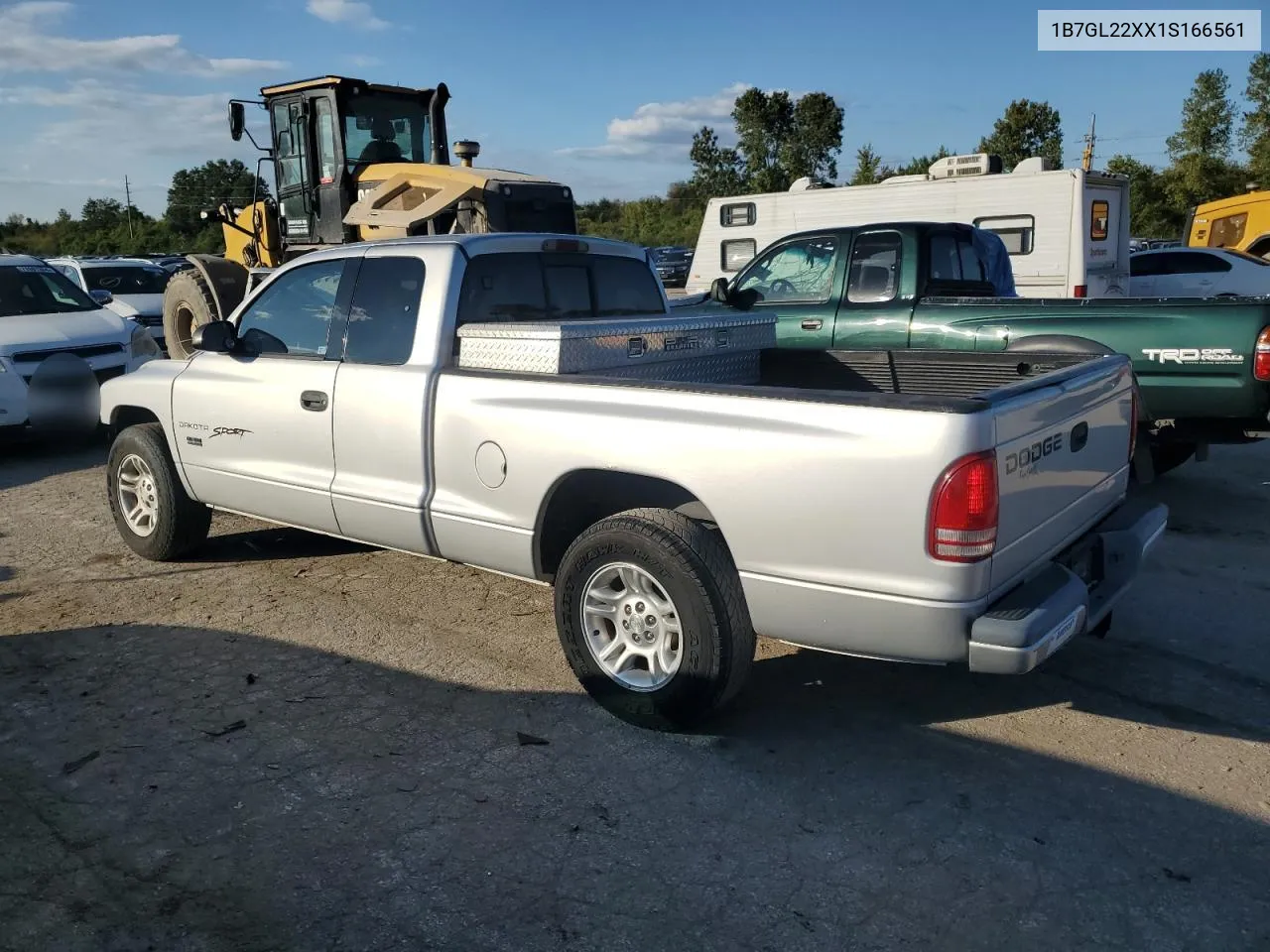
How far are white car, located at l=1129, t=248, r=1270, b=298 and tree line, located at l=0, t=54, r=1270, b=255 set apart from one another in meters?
20.8

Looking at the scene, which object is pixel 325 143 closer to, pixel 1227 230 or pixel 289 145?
Result: pixel 289 145

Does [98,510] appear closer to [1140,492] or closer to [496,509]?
[496,509]

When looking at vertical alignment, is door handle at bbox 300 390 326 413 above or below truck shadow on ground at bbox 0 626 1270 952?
→ above

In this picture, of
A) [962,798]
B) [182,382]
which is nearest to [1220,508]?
[962,798]

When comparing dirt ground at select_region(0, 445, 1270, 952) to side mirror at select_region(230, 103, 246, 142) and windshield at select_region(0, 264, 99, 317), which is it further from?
side mirror at select_region(230, 103, 246, 142)

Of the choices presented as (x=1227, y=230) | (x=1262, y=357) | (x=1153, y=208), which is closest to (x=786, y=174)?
(x=1153, y=208)

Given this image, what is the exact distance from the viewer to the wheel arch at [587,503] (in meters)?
3.97

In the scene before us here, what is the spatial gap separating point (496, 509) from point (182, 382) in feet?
7.96

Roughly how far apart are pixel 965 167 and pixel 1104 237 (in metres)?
1.71

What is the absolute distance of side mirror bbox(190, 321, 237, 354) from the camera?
5281 millimetres

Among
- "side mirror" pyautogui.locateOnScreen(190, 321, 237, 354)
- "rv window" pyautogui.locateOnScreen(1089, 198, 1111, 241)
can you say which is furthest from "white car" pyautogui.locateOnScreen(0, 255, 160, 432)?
"rv window" pyautogui.locateOnScreen(1089, 198, 1111, 241)

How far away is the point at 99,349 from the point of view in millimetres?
9672

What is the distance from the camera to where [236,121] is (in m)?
10.9

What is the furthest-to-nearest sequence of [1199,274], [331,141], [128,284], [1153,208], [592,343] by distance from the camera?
1. [1153,208]
2. [1199,274]
3. [128,284]
4. [331,141]
5. [592,343]
